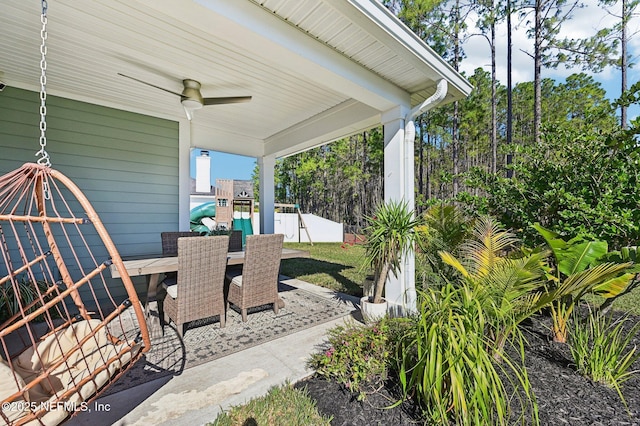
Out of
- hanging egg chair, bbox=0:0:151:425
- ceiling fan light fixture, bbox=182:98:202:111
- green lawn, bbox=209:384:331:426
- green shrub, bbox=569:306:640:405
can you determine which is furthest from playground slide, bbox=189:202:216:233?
green shrub, bbox=569:306:640:405

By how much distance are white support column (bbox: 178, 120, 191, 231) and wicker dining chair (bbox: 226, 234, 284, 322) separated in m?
2.07

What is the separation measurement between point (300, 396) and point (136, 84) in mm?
4118

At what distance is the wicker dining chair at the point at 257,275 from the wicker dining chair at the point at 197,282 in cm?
26

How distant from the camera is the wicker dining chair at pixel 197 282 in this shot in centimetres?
292

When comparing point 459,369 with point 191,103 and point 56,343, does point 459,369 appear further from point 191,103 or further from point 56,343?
point 191,103

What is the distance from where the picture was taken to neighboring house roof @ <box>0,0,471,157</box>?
2.27m

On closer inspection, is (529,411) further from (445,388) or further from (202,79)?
(202,79)

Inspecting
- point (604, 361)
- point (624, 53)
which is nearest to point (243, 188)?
point (624, 53)

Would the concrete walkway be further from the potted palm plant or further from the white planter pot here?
the potted palm plant

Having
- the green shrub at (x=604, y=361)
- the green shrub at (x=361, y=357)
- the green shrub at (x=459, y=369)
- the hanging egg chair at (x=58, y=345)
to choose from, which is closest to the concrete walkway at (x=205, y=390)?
the green shrub at (x=361, y=357)

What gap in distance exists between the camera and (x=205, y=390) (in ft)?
7.37

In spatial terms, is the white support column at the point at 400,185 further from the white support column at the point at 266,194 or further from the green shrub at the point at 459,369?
the white support column at the point at 266,194

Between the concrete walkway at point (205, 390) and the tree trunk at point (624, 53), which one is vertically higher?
the tree trunk at point (624, 53)

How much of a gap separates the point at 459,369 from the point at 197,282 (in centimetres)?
252
